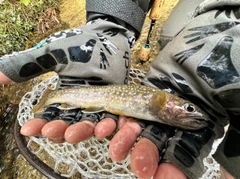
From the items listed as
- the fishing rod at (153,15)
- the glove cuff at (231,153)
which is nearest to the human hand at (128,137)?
the glove cuff at (231,153)

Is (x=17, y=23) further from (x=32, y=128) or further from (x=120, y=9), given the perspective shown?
(x=32, y=128)

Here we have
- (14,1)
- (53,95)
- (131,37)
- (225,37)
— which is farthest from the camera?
(14,1)

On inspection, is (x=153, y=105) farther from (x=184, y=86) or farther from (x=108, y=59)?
(x=108, y=59)

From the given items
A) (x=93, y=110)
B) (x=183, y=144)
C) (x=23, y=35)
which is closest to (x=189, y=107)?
(x=183, y=144)

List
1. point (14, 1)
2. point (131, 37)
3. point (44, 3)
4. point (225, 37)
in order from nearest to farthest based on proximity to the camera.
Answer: point (225, 37), point (131, 37), point (14, 1), point (44, 3)

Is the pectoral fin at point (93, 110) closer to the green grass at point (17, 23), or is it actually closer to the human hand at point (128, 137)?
the human hand at point (128, 137)

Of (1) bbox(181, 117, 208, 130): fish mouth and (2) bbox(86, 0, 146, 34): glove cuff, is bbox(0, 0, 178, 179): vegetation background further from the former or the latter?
(1) bbox(181, 117, 208, 130): fish mouth

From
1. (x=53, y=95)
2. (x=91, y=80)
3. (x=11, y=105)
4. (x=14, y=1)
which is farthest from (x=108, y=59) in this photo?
(x=14, y=1)
